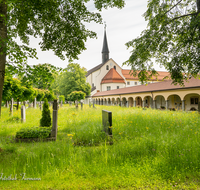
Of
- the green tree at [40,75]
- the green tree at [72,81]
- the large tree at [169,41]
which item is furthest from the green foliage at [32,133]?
the green tree at [72,81]

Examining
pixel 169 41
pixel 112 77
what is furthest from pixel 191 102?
pixel 112 77

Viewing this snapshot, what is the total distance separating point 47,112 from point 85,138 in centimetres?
376

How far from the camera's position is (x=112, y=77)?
165 feet

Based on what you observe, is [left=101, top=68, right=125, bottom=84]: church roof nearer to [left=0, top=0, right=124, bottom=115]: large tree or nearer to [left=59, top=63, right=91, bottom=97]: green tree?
[left=59, top=63, right=91, bottom=97]: green tree

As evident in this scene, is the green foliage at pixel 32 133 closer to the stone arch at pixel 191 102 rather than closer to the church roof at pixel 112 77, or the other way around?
the stone arch at pixel 191 102

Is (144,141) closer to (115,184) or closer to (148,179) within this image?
(148,179)

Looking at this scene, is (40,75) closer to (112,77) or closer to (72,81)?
(72,81)

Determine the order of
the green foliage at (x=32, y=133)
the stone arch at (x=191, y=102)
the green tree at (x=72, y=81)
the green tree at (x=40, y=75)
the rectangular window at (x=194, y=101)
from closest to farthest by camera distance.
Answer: the green tree at (x=40, y=75) → the green foliage at (x=32, y=133) → the stone arch at (x=191, y=102) → the rectangular window at (x=194, y=101) → the green tree at (x=72, y=81)

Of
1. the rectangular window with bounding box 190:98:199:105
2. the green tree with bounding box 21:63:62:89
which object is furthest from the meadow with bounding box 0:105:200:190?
the rectangular window with bounding box 190:98:199:105

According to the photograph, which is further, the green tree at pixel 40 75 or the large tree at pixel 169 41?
the large tree at pixel 169 41

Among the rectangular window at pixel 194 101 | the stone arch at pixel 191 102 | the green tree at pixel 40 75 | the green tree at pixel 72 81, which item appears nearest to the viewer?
the green tree at pixel 40 75

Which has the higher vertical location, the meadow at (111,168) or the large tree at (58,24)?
the large tree at (58,24)

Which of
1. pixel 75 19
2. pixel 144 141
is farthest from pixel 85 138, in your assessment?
pixel 75 19

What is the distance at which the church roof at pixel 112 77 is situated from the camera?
50062 millimetres
